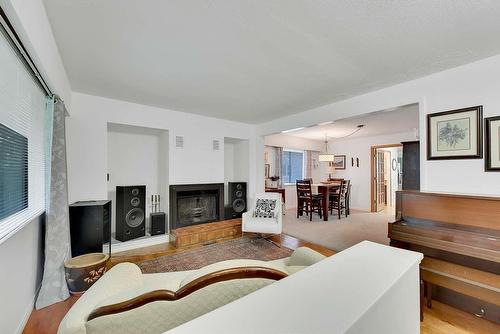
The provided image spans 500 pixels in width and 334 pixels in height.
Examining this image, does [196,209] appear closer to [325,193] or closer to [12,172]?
[12,172]

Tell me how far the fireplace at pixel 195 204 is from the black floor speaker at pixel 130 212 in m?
0.48

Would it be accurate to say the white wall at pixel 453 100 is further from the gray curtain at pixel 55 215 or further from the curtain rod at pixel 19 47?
the gray curtain at pixel 55 215

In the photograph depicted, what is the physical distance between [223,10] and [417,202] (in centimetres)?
263

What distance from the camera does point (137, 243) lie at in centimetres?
346

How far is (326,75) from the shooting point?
2.49 m

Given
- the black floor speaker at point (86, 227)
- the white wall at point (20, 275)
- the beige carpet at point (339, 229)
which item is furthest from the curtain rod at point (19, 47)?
the beige carpet at point (339, 229)

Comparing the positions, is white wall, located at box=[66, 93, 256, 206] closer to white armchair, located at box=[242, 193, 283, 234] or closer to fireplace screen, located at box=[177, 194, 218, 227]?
fireplace screen, located at box=[177, 194, 218, 227]

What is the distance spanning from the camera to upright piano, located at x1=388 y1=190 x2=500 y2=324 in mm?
1769

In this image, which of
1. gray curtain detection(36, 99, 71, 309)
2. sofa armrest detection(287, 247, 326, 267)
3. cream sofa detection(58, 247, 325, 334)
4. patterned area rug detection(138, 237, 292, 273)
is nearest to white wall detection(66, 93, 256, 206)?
gray curtain detection(36, 99, 71, 309)

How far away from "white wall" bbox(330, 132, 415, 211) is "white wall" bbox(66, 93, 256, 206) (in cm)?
372

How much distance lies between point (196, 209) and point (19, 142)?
285cm

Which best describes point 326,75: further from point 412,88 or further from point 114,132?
point 114,132

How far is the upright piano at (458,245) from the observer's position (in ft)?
5.80

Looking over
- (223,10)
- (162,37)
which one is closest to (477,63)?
(223,10)
